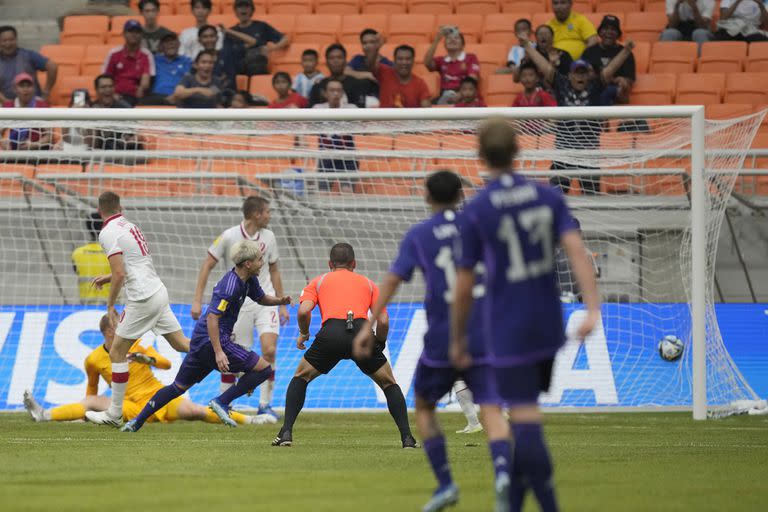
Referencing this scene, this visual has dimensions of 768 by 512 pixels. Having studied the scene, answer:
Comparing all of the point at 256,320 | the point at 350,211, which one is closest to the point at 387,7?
the point at 350,211

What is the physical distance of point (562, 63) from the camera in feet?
56.6

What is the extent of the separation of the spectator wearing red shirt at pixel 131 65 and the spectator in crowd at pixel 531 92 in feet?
17.9

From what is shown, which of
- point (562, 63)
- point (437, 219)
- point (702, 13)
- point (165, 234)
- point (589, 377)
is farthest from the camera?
point (702, 13)

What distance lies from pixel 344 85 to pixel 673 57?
5.05 meters

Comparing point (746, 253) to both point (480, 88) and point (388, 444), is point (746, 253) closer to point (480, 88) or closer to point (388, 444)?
point (480, 88)

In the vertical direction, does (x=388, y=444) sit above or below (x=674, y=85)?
below

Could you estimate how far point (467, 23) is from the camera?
19625mm

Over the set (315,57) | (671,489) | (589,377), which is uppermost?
(315,57)

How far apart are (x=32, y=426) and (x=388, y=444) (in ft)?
12.3

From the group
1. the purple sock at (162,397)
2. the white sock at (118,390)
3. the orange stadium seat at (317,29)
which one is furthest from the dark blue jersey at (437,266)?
the orange stadium seat at (317,29)

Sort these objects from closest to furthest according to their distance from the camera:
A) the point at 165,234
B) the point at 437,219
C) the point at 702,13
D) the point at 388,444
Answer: the point at 437,219 < the point at 388,444 < the point at 165,234 < the point at 702,13

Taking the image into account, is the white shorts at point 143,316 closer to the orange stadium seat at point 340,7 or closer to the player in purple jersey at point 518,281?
the player in purple jersey at point 518,281

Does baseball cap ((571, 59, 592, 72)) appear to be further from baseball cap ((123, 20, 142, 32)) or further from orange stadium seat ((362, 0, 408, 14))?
baseball cap ((123, 20, 142, 32))

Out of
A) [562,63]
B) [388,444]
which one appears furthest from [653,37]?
[388,444]
